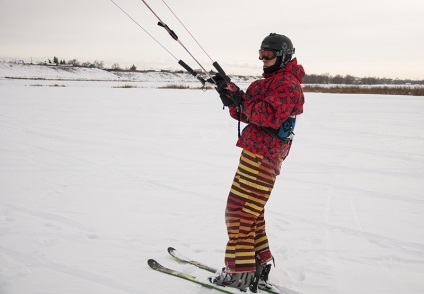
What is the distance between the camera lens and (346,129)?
11.9 m

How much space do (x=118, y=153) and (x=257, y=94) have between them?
20.2 feet

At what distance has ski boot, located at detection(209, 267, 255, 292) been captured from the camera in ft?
9.35

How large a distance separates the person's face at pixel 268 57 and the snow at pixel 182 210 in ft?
6.66

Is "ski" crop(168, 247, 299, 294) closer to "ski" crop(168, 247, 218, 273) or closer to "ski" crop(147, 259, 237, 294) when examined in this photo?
"ski" crop(168, 247, 218, 273)

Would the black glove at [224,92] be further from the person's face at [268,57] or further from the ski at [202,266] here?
the ski at [202,266]

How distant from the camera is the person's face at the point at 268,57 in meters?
2.58

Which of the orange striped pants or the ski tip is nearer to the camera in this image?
the orange striped pants

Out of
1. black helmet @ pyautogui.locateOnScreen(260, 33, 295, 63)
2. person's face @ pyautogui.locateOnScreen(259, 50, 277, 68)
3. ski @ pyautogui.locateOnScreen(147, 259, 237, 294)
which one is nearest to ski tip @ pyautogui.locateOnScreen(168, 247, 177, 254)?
ski @ pyautogui.locateOnScreen(147, 259, 237, 294)

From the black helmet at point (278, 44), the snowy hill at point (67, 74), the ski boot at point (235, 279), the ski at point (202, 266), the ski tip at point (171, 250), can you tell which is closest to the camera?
the black helmet at point (278, 44)

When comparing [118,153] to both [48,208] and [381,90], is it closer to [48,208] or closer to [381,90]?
[48,208]

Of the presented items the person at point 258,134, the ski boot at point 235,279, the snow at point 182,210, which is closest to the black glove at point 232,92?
the person at point 258,134

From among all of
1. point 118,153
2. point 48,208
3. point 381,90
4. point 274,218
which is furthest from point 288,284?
point 381,90

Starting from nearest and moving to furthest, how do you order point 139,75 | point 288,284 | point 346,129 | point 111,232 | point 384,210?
point 288,284 < point 111,232 < point 384,210 < point 346,129 < point 139,75

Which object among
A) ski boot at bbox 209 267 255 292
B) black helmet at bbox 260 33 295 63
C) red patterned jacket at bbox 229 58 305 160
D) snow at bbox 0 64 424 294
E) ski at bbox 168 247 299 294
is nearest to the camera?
red patterned jacket at bbox 229 58 305 160
